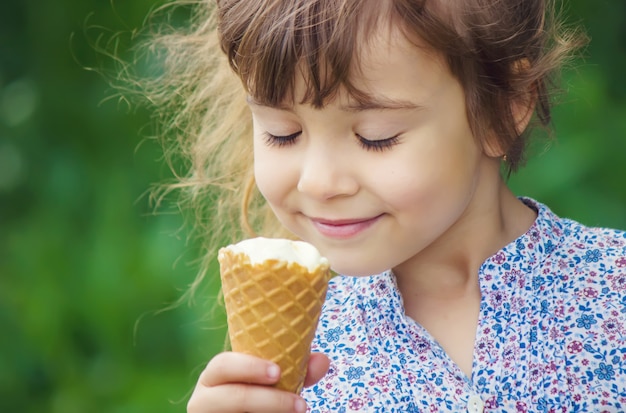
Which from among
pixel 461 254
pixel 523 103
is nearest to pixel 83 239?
pixel 461 254

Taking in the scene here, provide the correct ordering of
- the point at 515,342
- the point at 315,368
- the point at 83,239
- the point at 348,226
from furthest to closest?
the point at 83,239 → the point at 515,342 → the point at 348,226 → the point at 315,368

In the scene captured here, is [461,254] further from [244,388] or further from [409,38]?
[244,388]

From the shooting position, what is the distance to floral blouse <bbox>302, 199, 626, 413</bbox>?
1936 millimetres

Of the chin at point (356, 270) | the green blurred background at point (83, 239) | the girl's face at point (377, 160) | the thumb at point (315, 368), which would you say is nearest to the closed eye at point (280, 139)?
the girl's face at point (377, 160)

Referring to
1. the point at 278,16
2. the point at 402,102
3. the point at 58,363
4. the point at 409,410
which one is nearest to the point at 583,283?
the point at 409,410

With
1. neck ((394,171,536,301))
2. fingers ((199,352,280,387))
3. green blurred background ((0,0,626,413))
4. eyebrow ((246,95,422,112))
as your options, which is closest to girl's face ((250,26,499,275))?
eyebrow ((246,95,422,112))

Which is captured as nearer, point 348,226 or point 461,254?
point 348,226

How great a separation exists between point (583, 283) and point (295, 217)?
0.55 metres

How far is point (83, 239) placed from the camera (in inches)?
134

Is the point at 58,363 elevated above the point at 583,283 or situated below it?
below

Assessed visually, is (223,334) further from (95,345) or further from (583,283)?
(583,283)

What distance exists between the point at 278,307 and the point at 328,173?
250 millimetres

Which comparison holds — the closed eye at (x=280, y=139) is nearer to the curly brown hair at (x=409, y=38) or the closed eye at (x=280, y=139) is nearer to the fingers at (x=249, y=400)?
the curly brown hair at (x=409, y=38)

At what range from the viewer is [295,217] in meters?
1.94
